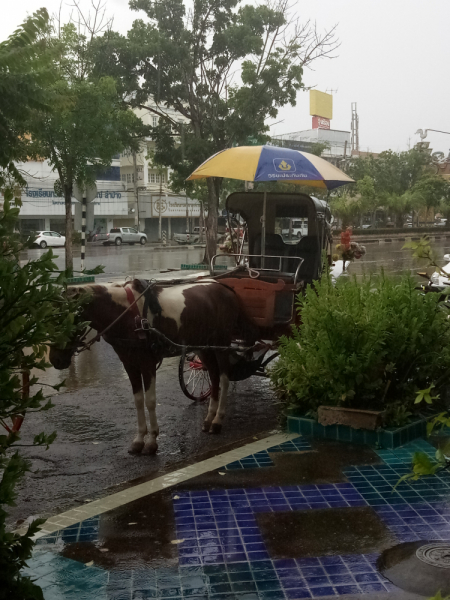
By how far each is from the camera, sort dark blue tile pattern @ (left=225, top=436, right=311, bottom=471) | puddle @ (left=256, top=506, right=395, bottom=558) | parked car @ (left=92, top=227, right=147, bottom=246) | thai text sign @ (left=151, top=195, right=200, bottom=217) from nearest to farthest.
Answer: puddle @ (left=256, top=506, right=395, bottom=558)
dark blue tile pattern @ (left=225, top=436, right=311, bottom=471)
parked car @ (left=92, top=227, right=147, bottom=246)
thai text sign @ (left=151, top=195, right=200, bottom=217)

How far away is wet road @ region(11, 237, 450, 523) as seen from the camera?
19.1 ft

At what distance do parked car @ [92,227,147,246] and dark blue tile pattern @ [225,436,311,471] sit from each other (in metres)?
47.4

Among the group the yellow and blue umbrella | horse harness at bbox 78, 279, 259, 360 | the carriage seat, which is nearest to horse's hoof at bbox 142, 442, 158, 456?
horse harness at bbox 78, 279, 259, 360

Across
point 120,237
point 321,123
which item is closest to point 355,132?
point 321,123

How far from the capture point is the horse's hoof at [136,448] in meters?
6.57

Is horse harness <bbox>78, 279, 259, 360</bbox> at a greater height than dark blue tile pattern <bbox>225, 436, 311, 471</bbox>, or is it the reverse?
horse harness <bbox>78, 279, 259, 360</bbox>

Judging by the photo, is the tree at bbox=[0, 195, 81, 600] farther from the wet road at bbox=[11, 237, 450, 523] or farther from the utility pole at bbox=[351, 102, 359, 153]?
the utility pole at bbox=[351, 102, 359, 153]

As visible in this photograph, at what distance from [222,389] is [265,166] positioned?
108 inches

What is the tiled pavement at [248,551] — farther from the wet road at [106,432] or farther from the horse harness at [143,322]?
the horse harness at [143,322]

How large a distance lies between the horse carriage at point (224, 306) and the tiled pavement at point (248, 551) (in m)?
1.48

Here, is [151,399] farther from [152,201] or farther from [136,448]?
[152,201]

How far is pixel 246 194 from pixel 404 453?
4.86 meters

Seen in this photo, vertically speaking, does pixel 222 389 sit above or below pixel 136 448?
above

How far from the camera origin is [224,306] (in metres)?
7.38
